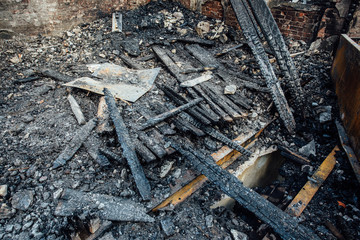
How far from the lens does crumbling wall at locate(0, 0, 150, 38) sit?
15.9 feet

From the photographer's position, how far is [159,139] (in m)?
3.24

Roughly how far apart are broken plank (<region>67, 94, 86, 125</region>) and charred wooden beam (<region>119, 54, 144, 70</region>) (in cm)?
151

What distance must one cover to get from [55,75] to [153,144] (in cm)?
273

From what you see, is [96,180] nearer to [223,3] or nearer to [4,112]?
[4,112]

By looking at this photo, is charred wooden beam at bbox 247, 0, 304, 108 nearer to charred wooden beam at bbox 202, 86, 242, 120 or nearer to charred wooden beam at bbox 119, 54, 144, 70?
charred wooden beam at bbox 202, 86, 242, 120

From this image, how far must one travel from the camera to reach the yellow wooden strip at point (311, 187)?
2.76 metres

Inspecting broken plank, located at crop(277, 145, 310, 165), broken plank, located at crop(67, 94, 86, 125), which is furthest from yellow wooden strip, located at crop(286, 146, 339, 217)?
broken plank, located at crop(67, 94, 86, 125)

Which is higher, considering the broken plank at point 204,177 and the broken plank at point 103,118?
the broken plank at point 103,118

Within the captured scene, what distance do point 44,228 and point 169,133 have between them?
186 cm

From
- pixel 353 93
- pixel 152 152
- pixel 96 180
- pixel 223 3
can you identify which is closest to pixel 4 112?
pixel 96 180

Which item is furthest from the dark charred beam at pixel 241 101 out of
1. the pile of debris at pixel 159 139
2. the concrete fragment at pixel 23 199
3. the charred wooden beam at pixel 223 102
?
the concrete fragment at pixel 23 199

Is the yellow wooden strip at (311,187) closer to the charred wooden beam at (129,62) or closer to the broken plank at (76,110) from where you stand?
the broken plank at (76,110)

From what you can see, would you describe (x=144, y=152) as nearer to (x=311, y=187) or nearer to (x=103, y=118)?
(x=103, y=118)

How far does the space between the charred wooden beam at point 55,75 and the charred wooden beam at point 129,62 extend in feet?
4.00
